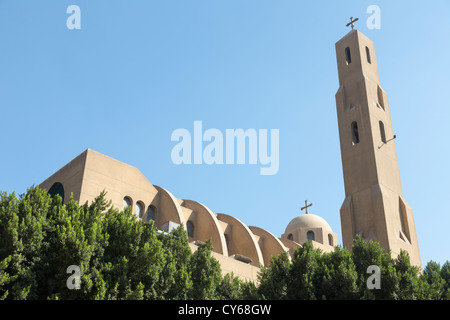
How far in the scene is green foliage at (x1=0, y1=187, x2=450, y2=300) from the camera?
13.9 m

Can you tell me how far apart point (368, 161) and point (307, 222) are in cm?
1906

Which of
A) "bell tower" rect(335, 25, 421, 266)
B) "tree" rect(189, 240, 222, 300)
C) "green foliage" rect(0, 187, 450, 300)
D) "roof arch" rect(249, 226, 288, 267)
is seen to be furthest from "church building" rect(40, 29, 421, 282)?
"green foliage" rect(0, 187, 450, 300)

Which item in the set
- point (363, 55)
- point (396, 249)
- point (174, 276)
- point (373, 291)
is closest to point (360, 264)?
point (373, 291)

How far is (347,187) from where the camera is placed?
27.5 metres

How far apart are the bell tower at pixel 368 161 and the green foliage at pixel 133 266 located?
20.5ft

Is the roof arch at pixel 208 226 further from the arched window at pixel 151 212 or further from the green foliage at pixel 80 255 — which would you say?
the green foliage at pixel 80 255

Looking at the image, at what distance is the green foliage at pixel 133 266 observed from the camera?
45.7ft

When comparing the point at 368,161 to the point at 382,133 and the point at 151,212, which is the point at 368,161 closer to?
the point at 382,133

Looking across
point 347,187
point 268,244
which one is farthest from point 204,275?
point 268,244

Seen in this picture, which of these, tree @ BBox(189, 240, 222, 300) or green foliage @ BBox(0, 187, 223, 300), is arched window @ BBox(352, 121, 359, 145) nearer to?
tree @ BBox(189, 240, 222, 300)

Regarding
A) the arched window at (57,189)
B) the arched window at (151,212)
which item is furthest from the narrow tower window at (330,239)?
the arched window at (57,189)
